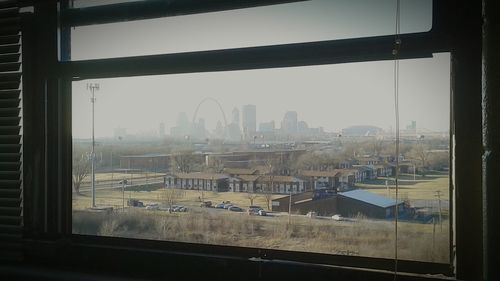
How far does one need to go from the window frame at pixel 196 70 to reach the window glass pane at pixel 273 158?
42 millimetres

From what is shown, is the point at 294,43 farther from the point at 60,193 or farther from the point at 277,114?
the point at 60,193

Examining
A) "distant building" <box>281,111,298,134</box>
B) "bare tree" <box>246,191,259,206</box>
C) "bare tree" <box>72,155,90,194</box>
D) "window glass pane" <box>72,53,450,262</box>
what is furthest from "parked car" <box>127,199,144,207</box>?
"distant building" <box>281,111,298,134</box>

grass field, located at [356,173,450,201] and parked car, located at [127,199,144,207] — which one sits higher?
grass field, located at [356,173,450,201]

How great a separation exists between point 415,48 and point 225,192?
38.7 inches

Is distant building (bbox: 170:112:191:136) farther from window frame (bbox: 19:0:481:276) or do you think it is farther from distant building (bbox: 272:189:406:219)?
distant building (bbox: 272:189:406:219)

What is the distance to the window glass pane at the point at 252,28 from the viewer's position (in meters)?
1.53

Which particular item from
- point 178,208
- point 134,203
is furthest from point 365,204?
point 134,203

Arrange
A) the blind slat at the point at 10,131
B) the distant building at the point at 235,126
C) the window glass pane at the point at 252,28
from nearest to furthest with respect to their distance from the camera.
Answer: the window glass pane at the point at 252,28
the distant building at the point at 235,126
the blind slat at the point at 10,131

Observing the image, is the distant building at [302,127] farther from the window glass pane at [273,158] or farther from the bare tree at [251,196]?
A: the bare tree at [251,196]

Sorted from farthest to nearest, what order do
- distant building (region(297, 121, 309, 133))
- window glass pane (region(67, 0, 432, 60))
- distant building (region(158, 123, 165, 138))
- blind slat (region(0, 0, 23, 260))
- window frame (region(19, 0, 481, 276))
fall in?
blind slat (region(0, 0, 23, 260)), distant building (region(158, 123, 165, 138)), distant building (region(297, 121, 309, 133)), window glass pane (region(67, 0, 432, 60)), window frame (region(19, 0, 481, 276))

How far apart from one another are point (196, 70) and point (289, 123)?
0.48m

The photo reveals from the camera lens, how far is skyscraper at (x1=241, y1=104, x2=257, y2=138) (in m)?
1.72

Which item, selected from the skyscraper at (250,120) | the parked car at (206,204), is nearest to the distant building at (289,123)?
the skyscraper at (250,120)

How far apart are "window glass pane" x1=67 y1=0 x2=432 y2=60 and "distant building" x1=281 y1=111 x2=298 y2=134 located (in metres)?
0.31
